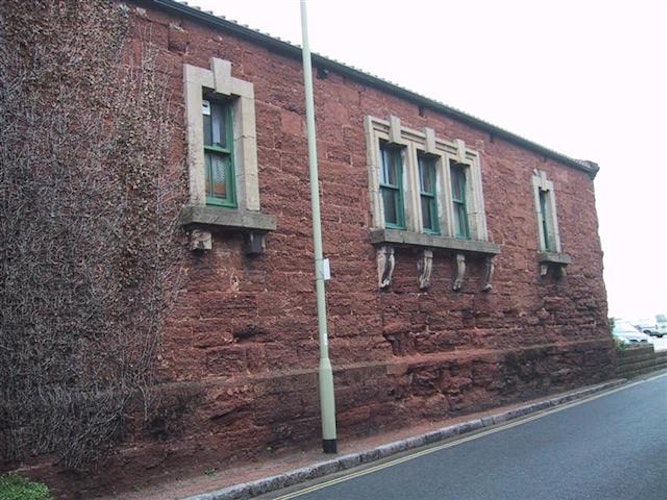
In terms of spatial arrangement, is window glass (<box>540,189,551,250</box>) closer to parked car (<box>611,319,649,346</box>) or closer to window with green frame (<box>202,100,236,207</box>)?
window with green frame (<box>202,100,236,207</box>)

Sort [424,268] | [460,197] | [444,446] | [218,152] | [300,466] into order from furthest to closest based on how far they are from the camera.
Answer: [460,197], [424,268], [444,446], [218,152], [300,466]

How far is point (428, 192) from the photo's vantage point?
13.0 metres

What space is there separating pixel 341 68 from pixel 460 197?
429 cm

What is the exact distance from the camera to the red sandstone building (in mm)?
8477

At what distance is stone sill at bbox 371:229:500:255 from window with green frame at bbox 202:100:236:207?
2827mm

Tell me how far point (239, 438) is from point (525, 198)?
396 inches

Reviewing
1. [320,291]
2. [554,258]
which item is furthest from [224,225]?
[554,258]

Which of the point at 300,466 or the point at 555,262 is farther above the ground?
the point at 555,262

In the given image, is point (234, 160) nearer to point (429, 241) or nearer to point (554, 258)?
point (429, 241)

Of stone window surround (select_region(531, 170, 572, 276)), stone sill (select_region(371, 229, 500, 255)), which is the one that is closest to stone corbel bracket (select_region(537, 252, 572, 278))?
stone window surround (select_region(531, 170, 572, 276))

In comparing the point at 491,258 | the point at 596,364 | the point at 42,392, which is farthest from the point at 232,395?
the point at 596,364

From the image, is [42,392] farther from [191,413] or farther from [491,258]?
[491,258]

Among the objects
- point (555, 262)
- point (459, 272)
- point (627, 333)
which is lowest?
point (627, 333)

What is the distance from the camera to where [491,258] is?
45.1ft
